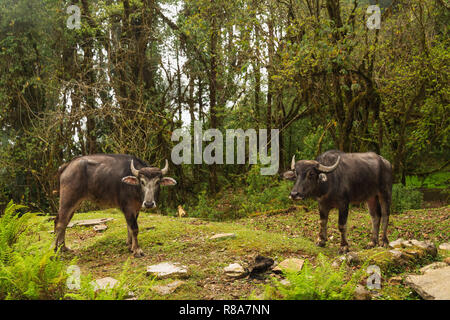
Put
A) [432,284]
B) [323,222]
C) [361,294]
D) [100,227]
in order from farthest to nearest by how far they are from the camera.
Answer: [100,227] → [323,222] → [432,284] → [361,294]

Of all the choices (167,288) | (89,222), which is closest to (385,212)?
(167,288)

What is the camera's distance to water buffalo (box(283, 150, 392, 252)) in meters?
6.55

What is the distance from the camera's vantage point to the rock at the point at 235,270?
17.2ft

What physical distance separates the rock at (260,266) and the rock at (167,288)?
1.07 meters

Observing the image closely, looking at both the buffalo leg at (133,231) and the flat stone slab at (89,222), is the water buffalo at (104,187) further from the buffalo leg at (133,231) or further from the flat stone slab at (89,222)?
the flat stone slab at (89,222)

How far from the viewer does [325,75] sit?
11195 millimetres

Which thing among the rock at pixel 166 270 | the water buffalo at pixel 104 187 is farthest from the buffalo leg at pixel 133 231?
the rock at pixel 166 270

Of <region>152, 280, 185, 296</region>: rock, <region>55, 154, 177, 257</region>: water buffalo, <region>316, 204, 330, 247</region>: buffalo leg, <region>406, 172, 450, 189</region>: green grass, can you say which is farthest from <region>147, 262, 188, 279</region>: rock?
<region>406, 172, 450, 189</region>: green grass

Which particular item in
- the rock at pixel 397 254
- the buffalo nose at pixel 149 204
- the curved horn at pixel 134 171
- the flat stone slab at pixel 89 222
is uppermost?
the curved horn at pixel 134 171

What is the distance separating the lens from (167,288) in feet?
15.4

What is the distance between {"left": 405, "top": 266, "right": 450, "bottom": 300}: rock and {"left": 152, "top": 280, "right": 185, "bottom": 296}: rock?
114 inches

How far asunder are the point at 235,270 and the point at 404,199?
829cm

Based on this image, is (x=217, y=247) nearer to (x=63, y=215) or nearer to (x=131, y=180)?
(x=131, y=180)
